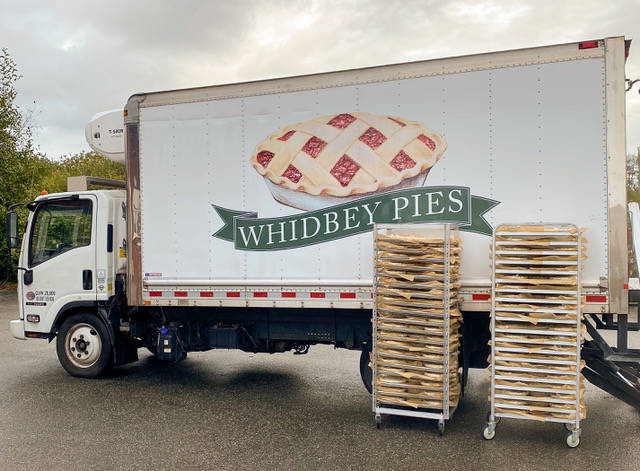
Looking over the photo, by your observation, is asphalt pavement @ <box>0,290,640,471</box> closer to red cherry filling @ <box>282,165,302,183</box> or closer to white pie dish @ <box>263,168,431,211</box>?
white pie dish @ <box>263,168,431,211</box>

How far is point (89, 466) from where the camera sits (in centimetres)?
487

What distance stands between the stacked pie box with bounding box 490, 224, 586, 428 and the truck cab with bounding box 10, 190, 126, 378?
502 centimetres

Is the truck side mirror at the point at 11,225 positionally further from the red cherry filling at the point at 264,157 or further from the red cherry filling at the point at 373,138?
the red cherry filling at the point at 373,138

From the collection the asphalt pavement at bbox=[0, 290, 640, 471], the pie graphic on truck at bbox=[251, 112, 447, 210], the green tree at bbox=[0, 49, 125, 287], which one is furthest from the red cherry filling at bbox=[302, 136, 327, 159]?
the green tree at bbox=[0, 49, 125, 287]

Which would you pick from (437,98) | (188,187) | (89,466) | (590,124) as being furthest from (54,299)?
(590,124)

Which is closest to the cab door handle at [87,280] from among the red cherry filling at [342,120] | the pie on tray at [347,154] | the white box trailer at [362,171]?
the white box trailer at [362,171]

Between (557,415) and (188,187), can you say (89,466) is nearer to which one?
(188,187)

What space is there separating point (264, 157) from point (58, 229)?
340cm

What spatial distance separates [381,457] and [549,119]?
3.59 metres

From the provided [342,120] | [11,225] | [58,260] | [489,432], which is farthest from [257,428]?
[11,225]

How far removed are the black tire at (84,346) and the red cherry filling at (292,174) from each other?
3.39m

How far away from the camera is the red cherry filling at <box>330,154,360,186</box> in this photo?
612cm

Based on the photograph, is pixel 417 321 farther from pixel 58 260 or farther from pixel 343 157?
pixel 58 260

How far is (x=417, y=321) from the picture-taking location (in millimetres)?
5605
